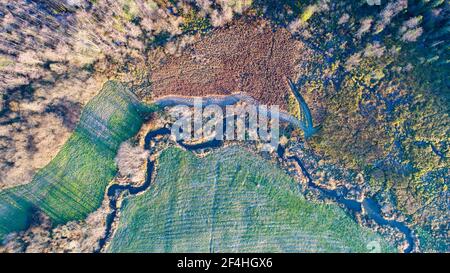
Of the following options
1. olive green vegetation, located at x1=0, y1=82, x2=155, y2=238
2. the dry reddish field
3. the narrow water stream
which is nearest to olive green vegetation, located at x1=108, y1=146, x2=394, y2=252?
the narrow water stream

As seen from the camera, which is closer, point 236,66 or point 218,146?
point 218,146

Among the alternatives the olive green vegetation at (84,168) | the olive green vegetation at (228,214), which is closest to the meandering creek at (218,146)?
the olive green vegetation at (228,214)

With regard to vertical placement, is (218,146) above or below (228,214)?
above

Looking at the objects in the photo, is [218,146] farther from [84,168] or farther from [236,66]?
[84,168]

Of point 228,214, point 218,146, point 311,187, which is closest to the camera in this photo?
point 228,214

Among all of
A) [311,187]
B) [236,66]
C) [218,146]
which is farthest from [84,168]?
[311,187]

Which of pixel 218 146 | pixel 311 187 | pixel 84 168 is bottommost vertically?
pixel 311 187

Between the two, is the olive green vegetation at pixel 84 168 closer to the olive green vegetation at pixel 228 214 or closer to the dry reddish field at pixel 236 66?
the dry reddish field at pixel 236 66

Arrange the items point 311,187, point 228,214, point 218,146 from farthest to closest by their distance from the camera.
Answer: point 311,187 → point 218,146 → point 228,214
